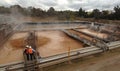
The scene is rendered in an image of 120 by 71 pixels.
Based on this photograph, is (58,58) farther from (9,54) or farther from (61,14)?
(61,14)

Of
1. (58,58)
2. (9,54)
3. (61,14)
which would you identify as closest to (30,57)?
(58,58)

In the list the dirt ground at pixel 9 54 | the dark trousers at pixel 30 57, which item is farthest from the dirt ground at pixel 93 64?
the dirt ground at pixel 9 54

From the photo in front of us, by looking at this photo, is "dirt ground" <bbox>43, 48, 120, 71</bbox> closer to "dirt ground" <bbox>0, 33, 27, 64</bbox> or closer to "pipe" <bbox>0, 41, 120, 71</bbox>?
"pipe" <bbox>0, 41, 120, 71</bbox>

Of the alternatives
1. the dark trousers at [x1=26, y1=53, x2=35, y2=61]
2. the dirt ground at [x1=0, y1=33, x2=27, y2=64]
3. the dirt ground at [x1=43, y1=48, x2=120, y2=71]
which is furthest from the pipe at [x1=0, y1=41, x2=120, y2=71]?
the dirt ground at [x1=0, y1=33, x2=27, y2=64]

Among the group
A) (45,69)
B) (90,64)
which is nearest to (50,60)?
(45,69)

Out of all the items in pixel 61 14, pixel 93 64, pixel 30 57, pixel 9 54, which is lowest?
pixel 93 64

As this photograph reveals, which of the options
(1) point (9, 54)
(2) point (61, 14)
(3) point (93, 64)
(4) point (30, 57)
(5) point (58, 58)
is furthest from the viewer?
(2) point (61, 14)

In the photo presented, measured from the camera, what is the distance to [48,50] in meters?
9.90

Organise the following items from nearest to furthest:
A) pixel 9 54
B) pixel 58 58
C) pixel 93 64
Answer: pixel 93 64, pixel 58 58, pixel 9 54

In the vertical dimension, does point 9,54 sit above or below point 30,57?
below

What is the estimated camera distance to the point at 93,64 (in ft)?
24.4

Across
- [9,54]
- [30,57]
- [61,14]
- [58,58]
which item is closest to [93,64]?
[58,58]

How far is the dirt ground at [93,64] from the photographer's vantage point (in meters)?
6.91

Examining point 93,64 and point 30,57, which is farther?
point 93,64
